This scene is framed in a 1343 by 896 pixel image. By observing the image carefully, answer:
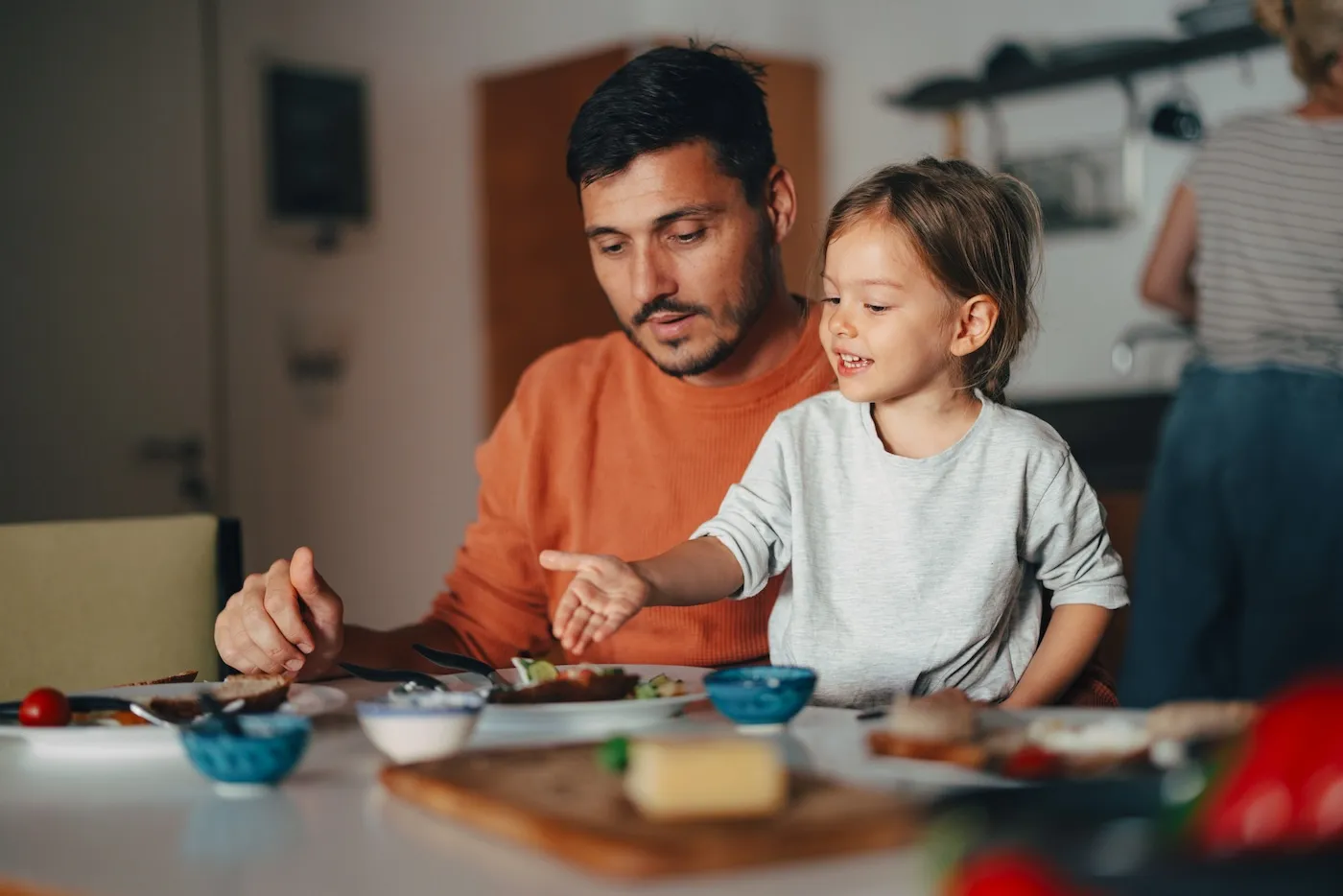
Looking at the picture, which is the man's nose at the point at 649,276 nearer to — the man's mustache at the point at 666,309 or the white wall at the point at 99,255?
the man's mustache at the point at 666,309

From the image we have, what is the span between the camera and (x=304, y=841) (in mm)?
766

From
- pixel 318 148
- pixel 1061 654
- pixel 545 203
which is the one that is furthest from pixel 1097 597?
pixel 318 148

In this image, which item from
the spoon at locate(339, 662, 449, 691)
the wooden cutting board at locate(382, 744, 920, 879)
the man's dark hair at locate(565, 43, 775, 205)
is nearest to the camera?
the wooden cutting board at locate(382, 744, 920, 879)

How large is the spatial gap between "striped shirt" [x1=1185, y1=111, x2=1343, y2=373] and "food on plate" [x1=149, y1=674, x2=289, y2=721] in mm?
1756

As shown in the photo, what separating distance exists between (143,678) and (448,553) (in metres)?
3.20

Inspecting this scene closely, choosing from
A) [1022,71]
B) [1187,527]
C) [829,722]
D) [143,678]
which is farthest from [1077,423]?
[829,722]

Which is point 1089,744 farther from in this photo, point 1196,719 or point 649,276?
point 649,276

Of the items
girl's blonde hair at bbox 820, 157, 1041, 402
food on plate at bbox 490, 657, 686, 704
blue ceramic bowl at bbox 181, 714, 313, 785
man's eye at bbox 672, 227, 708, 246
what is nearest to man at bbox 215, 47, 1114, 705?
man's eye at bbox 672, 227, 708, 246

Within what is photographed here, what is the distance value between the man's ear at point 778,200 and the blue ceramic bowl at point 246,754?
1179 mm

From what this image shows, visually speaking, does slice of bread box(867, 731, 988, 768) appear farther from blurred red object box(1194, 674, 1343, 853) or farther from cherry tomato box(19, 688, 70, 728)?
cherry tomato box(19, 688, 70, 728)

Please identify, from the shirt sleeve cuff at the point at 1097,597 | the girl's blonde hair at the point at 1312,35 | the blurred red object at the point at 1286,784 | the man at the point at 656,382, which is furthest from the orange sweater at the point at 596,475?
the blurred red object at the point at 1286,784

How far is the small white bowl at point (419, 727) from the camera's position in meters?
0.95

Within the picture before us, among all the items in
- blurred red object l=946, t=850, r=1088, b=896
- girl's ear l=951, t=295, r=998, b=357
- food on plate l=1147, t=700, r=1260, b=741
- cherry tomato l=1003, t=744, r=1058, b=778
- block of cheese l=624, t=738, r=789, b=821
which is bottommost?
cherry tomato l=1003, t=744, r=1058, b=778

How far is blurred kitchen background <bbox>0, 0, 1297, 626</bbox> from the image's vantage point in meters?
4.04
